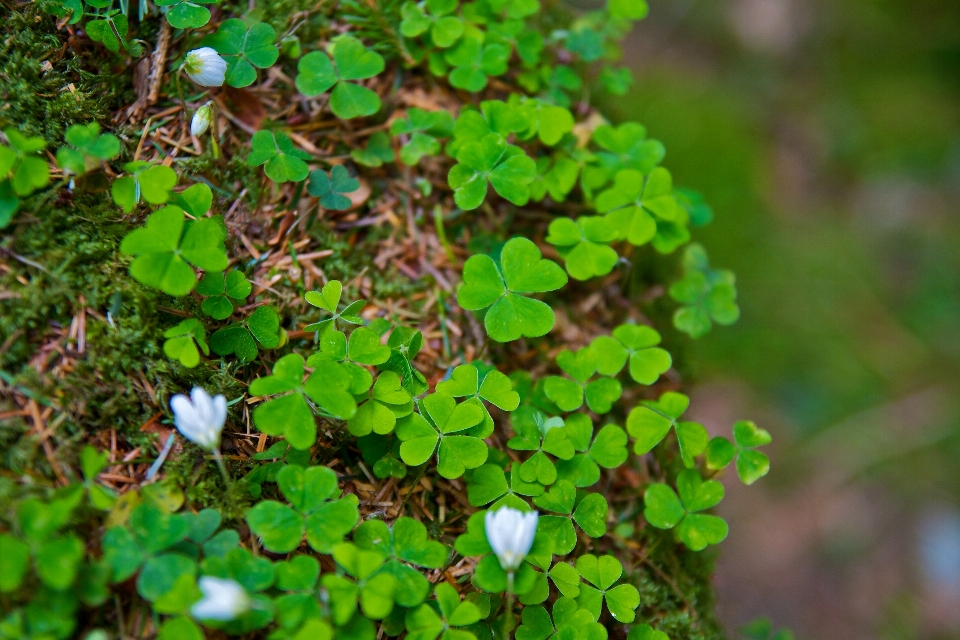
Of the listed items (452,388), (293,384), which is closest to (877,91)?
(452,388)

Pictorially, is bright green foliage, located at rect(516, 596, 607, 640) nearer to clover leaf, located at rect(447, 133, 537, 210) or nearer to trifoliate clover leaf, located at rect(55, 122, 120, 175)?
clover leaf, located at rect(447, 133, 537, 210)

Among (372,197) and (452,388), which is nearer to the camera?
(452,388)

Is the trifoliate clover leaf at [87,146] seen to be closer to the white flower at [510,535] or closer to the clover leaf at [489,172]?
the clover leaf at [489,172]

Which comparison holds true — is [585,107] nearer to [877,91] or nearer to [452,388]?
[452,388]

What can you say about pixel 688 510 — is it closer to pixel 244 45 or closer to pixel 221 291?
pixel 221 291

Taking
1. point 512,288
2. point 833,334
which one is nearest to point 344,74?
point 512,288

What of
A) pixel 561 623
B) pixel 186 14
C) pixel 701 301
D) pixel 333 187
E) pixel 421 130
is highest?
pixel 186 14

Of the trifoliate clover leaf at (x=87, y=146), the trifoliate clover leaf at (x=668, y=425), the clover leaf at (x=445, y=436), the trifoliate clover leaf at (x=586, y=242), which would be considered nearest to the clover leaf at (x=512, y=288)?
the trifoliate clover leaf at (x=586, y=242)
